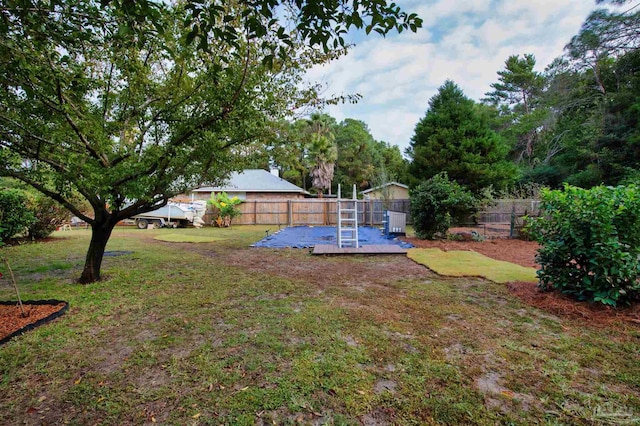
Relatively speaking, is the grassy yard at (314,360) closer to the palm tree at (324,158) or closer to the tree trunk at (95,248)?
the tree trunk at (95,248)

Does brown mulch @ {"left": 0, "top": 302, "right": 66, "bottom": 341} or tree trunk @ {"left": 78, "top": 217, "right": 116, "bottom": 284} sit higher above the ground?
tree trunk @ {"left": 78, "top": 217, "right": 116, "bottom": 284}

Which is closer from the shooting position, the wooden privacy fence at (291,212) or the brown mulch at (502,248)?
the brown mulch at (502,248)

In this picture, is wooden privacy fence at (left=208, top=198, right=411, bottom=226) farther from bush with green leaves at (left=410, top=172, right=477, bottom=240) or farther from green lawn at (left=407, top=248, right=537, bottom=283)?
green lawn at (left=407, top=248, right=537, bottom=283)

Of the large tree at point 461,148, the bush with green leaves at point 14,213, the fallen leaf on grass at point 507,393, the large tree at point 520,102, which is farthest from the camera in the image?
the large tree at point 520,102

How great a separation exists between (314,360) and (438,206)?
8220 mm

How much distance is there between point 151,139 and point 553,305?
5.87 m

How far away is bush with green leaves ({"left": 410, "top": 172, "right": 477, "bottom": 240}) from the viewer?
369 inches

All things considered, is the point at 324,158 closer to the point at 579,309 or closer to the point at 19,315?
the point at 579,309

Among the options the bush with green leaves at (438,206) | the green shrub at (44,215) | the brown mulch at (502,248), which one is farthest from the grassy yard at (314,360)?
the green shrub at (44,215)

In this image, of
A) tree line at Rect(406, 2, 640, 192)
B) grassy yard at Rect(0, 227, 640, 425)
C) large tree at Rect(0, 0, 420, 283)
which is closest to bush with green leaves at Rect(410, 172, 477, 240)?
tree line at Rect(406, 2, 640, 192)

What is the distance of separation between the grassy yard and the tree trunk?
257 mm

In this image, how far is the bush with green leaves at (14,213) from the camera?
784 cm

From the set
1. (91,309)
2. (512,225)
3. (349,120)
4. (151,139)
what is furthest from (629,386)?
(349,120)

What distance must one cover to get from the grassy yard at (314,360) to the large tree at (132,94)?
156 centimetres
